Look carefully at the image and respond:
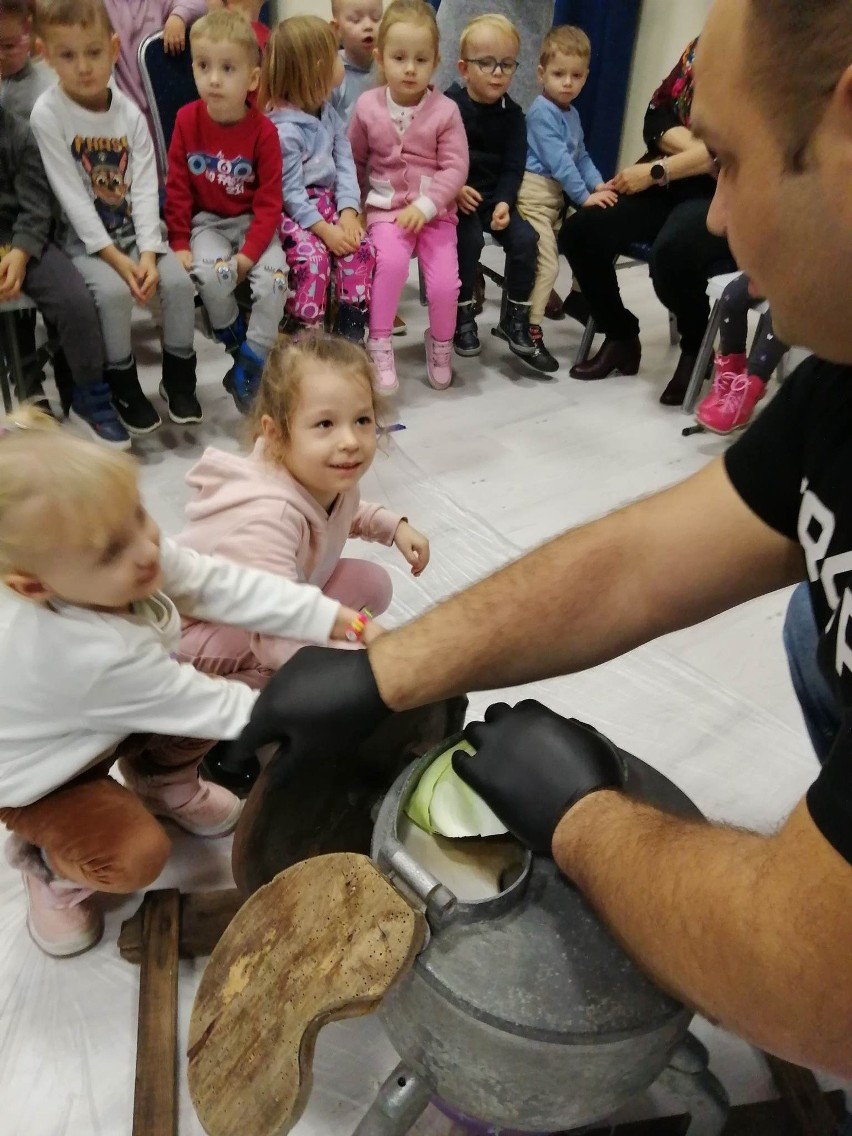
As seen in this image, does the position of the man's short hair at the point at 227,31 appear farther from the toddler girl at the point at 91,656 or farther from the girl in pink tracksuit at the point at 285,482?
the toddler girl at the point at 91,656

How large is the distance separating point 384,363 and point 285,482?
3.89ft

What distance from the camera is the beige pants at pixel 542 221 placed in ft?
8.28

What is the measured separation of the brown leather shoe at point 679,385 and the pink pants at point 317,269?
0.81 meters

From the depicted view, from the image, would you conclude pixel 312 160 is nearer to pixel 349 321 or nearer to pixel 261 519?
pixel 349 321

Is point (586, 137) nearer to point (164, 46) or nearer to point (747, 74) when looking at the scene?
point (164, 46)

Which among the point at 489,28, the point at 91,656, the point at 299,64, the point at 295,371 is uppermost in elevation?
the point at 489,28

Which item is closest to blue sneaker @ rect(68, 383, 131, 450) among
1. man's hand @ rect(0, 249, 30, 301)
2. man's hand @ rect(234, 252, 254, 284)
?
man's hand @ rect(0, 249, 30, 301)

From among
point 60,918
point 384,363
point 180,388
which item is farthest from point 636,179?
point 60,918

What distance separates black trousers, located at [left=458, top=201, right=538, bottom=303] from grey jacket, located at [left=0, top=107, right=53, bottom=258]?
107cm

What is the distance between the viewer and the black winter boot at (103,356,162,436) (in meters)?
2.00

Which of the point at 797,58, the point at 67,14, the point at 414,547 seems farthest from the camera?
the point at 67,14

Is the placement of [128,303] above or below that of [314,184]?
below

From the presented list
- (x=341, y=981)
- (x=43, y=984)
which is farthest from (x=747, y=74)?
(x=43, y=984)

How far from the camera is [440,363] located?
239cm
